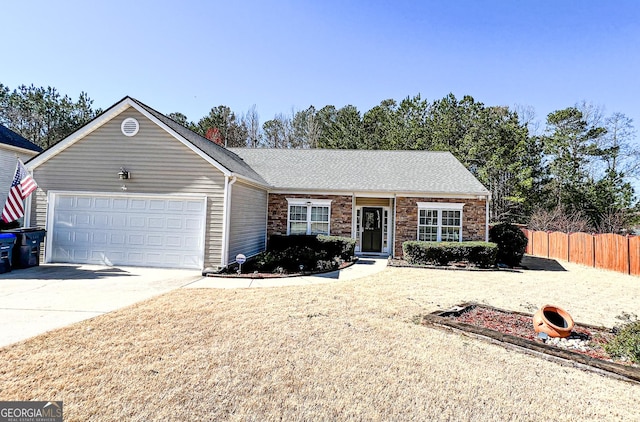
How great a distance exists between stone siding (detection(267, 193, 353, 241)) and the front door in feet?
4.35

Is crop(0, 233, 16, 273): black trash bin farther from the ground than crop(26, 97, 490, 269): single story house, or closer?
closer

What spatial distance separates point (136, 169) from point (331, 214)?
7.38 m

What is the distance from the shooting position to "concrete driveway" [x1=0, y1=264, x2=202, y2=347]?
5.00m

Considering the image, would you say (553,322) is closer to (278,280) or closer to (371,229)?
(278,280)

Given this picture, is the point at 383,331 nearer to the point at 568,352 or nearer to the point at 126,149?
the point at 568,352

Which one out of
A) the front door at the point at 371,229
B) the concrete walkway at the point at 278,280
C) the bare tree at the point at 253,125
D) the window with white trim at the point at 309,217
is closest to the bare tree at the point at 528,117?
the front door at the point at 371,229

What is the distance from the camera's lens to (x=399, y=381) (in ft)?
11.5

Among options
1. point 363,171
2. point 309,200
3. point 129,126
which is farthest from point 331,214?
point 129,126

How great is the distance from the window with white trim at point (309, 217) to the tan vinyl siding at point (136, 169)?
14.7ft

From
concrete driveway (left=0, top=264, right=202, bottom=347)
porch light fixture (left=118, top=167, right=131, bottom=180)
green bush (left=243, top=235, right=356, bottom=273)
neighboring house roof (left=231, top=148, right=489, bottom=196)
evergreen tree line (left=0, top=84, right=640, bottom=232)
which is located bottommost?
concrete driveway (left=0, top=264, right=202, bottom=347)

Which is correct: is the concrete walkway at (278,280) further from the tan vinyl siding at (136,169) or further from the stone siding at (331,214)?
the stone siding at (331,214)

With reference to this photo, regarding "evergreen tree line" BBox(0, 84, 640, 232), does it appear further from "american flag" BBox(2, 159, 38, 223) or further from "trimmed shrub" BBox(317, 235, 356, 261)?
"american flag" BBox(2, 159, 38, 223)

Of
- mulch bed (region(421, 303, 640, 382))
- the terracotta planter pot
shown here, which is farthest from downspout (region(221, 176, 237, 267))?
the terracotta planter pot
